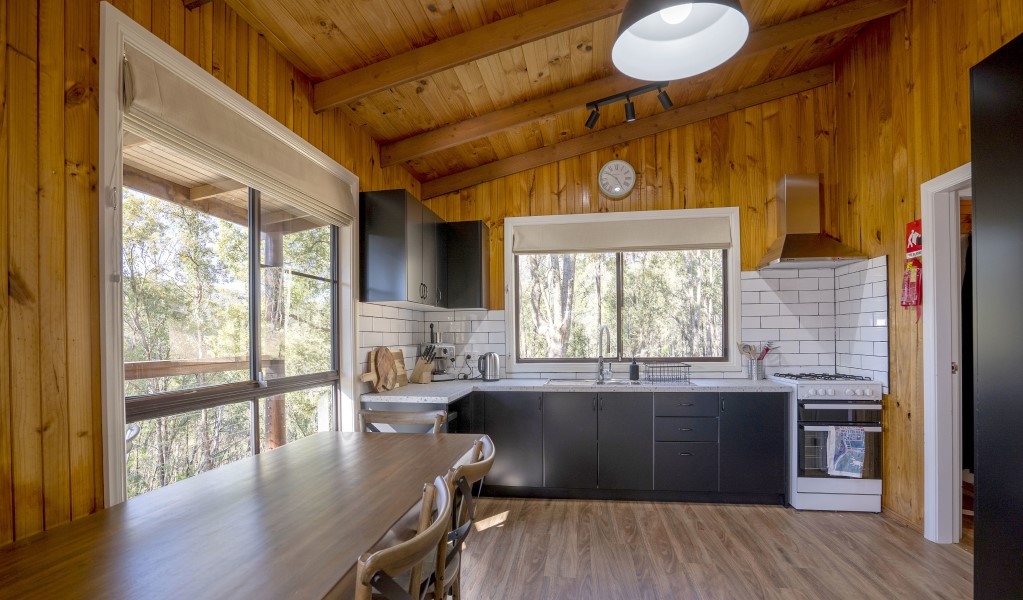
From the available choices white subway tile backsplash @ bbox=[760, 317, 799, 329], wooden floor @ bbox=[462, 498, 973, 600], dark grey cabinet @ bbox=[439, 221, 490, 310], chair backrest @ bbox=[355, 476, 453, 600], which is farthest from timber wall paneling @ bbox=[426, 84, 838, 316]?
chair backrest @ bbox=[355, 476, 453, 600]

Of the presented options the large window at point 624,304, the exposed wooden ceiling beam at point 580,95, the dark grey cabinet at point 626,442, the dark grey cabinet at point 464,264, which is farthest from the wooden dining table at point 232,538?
the large window at point 624,304

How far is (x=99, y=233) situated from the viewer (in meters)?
1.57

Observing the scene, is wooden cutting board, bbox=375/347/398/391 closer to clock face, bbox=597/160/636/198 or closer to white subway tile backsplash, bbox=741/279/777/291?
clock face, bbox=597/160/636/198

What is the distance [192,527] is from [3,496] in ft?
1.80

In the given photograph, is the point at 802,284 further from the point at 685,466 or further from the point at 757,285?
the point at 685,466

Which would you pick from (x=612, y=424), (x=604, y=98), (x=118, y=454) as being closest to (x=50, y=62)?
(x=118, y=454)

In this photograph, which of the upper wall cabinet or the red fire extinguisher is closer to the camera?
the red fire extinguisher

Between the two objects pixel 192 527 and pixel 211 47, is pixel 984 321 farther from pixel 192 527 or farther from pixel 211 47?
pixel 211 47

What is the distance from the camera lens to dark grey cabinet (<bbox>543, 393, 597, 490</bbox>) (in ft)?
11.8

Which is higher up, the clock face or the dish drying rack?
the clock face

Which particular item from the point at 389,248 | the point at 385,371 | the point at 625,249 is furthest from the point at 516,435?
the point at 625,249

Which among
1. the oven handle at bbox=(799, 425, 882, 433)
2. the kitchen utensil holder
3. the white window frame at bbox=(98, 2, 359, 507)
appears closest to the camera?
the white window frame at bbox=(98, 2, 359, 507)

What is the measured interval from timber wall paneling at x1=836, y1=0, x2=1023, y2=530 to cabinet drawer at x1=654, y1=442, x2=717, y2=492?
3.74 feet

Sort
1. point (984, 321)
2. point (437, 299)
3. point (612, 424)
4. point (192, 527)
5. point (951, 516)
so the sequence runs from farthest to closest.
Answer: point (437, 299) → point (612, 424) → point (951, 516) → point (984, 321) → point (192, 527)
